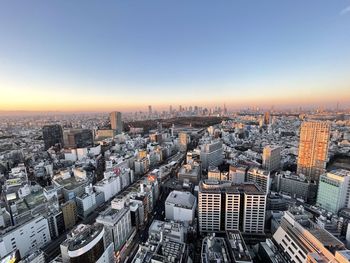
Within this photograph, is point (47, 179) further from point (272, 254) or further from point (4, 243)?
point (272, 254)

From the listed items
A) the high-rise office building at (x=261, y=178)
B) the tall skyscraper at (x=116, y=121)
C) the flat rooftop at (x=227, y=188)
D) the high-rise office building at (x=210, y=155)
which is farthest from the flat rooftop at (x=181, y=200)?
the tall skyscraper at (x=116, y=121)

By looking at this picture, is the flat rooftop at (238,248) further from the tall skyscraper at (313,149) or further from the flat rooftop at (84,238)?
the tall skyscraper at (313,149)

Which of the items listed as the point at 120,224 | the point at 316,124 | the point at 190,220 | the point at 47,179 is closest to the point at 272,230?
the point at 190,220

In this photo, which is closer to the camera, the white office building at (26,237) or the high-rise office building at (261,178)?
the white office building at (26,237)

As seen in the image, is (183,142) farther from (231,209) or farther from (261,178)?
(231,209)

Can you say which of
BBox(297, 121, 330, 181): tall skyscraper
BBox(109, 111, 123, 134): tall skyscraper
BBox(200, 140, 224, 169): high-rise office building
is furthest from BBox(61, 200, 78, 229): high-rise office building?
BBox(109, 111, 123, 134): tall skyscraper
